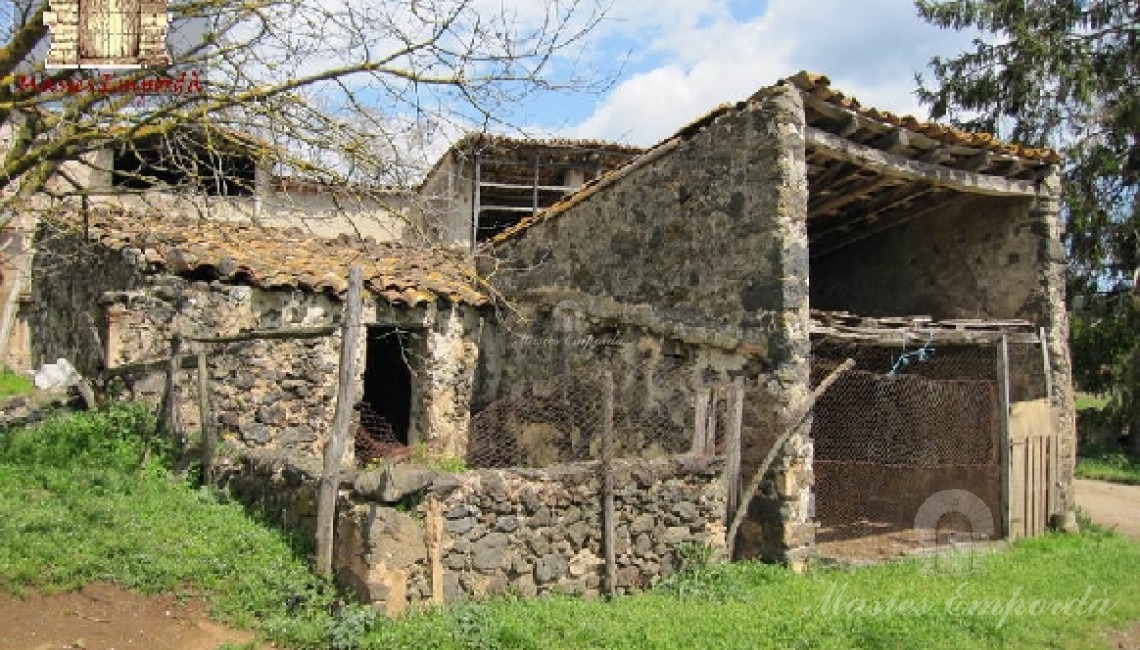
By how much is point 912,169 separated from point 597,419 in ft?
14.2

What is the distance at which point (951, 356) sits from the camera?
33.7ft

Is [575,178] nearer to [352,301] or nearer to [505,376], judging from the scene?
[505,376]

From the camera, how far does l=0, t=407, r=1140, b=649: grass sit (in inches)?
218

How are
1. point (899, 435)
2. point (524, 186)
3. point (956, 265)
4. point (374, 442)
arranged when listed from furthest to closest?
1. point (524, 186)
2. point (899, 435)
3. point (956, 265)
4. point (374, 442)

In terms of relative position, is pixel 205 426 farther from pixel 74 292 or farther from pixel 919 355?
pixel 919 355

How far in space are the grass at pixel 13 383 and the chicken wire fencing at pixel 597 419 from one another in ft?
25.9

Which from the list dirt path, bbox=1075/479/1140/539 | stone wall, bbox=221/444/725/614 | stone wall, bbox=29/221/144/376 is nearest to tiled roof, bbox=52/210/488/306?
stone wall, bbox=29/221/144/376

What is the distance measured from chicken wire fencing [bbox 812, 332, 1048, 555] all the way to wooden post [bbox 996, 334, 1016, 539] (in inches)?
3.6

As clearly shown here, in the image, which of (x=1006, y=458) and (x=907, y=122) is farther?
(x=1006, y=458)

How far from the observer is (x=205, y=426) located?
7688 millimetres

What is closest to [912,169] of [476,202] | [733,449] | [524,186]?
[733,449]

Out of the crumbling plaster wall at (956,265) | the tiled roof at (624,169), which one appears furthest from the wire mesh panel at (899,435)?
the tiled roof at (624,169)

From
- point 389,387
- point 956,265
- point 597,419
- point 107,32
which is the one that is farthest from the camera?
point 389,387

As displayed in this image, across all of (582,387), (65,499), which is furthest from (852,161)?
(65,499)
